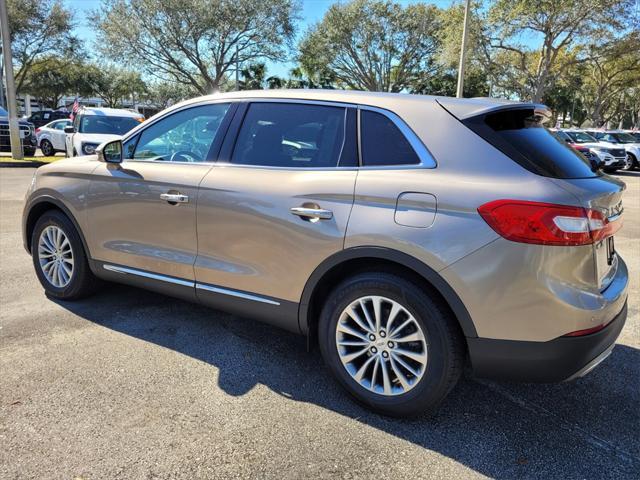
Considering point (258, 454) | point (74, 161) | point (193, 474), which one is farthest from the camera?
point (74, 161)

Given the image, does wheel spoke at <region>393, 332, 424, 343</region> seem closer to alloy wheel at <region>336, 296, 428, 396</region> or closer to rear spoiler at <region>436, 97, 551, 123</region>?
alloy wheel at <region>336, 296, 428, 396</region>

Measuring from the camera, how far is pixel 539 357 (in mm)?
2408

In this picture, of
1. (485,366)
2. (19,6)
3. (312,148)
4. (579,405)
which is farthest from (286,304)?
(19,6)

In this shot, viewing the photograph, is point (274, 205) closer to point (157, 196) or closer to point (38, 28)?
point (157, 196)

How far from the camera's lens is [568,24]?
2525 centimetres

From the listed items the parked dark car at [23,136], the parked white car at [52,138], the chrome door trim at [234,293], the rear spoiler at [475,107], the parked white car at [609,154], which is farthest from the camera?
the parked white car at [609,154]

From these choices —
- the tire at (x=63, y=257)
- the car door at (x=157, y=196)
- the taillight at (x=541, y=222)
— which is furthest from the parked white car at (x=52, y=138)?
the taillight at (x=541, y=222)

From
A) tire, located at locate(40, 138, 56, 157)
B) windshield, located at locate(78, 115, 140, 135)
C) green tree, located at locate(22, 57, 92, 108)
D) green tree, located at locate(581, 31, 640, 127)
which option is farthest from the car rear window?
green tree, located at locate(22, 57, 92, 108)

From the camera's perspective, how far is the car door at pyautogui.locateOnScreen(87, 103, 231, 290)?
349 cm

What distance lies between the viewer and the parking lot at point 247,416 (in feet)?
8.04

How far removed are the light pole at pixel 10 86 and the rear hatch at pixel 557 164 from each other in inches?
669

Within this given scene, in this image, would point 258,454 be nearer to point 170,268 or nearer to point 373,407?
point 373,407

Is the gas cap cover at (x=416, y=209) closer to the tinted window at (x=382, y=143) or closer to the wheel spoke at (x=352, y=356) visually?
the tinted window at (x=382, y=143)

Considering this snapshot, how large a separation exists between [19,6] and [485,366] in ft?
114
